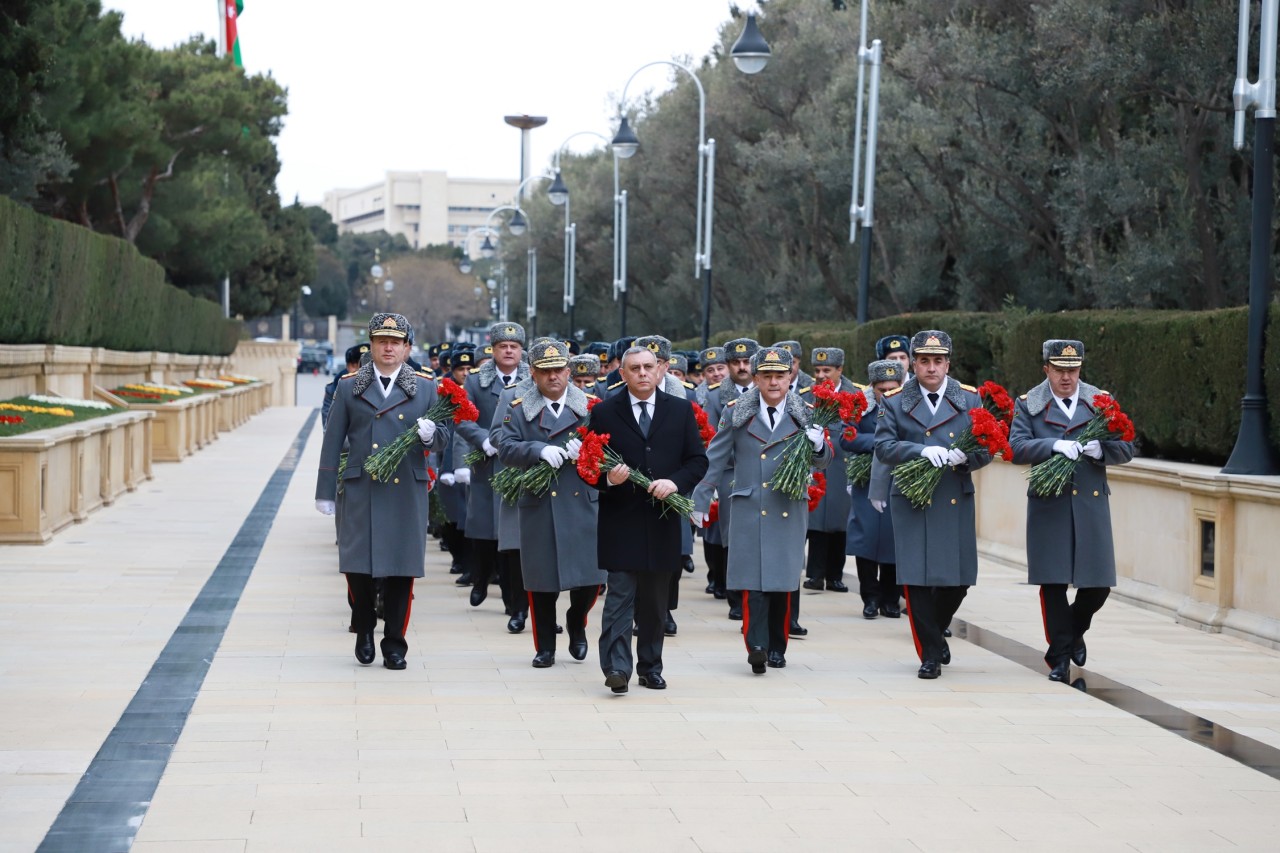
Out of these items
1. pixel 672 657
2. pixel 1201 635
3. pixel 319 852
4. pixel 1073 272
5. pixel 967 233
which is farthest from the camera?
pixel 967 233

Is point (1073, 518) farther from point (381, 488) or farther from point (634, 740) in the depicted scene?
point (381, 488)

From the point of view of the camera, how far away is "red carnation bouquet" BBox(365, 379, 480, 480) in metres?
9.82

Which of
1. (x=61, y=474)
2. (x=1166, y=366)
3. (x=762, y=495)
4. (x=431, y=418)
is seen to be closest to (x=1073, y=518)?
(x=762, y=495)

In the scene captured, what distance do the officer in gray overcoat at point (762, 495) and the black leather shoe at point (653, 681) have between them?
25.5 inches

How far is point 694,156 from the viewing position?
164 ft

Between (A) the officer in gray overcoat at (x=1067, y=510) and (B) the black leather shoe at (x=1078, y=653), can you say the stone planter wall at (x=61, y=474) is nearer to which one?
(A) the officer in gray overcoat at (x=1067, y=510)

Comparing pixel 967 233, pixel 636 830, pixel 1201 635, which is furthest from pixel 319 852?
pixel 967 233

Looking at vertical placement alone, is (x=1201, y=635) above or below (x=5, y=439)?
below

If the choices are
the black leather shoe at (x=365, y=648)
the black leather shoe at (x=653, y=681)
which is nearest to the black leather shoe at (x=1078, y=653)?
the black leather shoe at (x=653, y=681)

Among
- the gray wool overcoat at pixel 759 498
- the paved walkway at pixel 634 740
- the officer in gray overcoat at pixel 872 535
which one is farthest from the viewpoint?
the officer in gray overcoat at pixel 872 535

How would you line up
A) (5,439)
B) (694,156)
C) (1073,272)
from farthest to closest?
(694,156), (1073,272), (5,439)

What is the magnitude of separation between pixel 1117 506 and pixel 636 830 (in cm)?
822

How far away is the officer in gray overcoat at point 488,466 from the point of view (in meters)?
11.7

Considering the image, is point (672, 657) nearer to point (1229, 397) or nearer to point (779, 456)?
point (779, 456)
